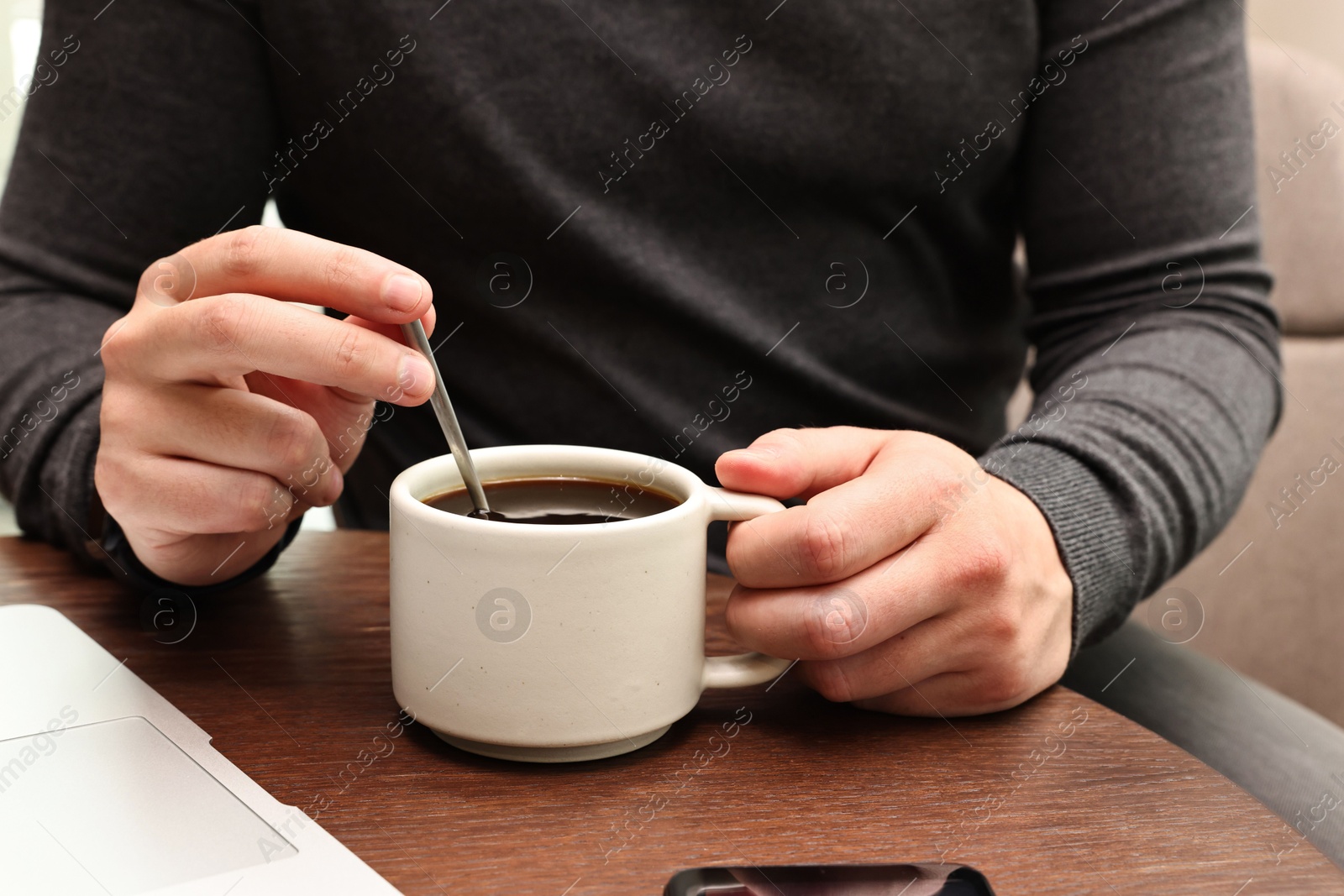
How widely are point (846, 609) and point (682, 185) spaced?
19.0 inches

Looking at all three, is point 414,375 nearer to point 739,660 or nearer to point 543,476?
point 543,476

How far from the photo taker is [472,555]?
1.41 feet

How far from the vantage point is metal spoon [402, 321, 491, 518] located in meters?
0.48

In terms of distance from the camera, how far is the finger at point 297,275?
464 millimetres

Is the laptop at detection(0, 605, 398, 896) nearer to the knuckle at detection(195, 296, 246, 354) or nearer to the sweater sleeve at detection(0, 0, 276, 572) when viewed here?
the knuckle at detection(195, 296, 246, 354)

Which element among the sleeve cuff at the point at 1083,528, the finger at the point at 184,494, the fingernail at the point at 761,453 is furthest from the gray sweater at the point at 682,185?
the fingernail at the point at 761,453

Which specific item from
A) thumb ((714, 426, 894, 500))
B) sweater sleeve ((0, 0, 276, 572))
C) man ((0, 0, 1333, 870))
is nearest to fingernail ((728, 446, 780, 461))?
thumb ((714, 426, 894, 500))

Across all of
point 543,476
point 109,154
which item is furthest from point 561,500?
point 109,154

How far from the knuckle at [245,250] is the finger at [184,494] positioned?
0.11 metres

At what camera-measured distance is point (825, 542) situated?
0.48 meters

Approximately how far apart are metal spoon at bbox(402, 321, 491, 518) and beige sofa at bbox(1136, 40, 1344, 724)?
1.02m

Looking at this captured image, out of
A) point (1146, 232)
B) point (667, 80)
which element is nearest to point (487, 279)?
point (667, 80)

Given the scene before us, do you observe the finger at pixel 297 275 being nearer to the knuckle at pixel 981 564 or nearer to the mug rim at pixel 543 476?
the mug rim at pixel 543 476

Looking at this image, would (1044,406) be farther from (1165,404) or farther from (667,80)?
(667,80)
